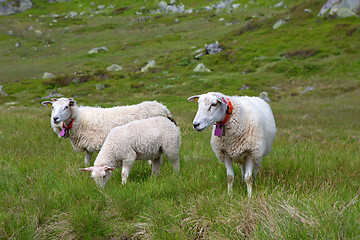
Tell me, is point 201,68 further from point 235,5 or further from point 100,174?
point 235,5

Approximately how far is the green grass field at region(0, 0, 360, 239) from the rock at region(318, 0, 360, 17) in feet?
7.10

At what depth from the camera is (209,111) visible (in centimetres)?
507

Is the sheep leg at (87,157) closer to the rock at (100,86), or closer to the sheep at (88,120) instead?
the sheep at (88,120)

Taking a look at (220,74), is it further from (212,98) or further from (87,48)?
(87,48)

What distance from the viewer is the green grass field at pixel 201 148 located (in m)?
3.69

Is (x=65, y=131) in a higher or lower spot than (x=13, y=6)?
higher

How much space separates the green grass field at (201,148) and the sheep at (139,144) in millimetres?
376

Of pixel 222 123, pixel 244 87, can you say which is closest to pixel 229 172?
pixel 222 123

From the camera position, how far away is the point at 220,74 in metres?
34.0

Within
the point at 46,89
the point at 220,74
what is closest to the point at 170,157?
the point at 220,74

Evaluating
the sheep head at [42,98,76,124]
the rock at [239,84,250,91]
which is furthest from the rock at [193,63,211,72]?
the sheep head at [42,98,76,124]

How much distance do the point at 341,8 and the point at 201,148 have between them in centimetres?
Result: 4970

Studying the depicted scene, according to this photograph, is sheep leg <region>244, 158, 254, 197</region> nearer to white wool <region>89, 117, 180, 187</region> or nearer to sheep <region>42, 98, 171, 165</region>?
white wool <region>89, 117, 180, 187</region>

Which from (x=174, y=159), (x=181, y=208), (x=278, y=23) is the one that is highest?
(x=181, y=208)
